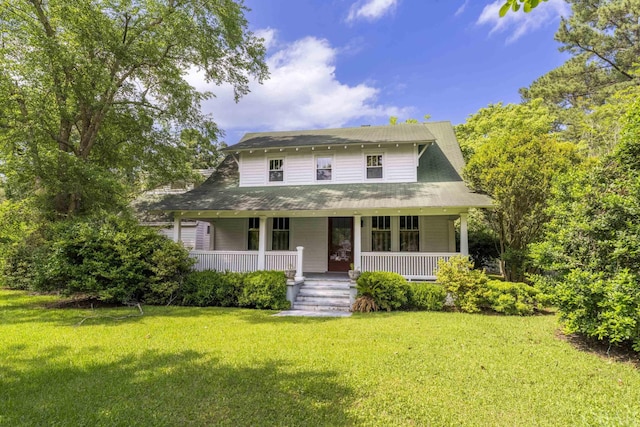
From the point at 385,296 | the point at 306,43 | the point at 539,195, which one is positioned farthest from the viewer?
the point at 306,43

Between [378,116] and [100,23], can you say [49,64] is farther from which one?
[378,116]

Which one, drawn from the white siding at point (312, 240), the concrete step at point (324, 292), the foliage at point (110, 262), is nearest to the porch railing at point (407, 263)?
the concrete step at point (324, 292)

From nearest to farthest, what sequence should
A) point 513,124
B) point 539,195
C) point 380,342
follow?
point 380,342 → point 539,195 → point 513,124

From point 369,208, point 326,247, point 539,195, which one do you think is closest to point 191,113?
point 326,247

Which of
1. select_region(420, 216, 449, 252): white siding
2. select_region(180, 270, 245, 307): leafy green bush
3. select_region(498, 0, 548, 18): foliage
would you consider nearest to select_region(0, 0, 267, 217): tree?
select_region(180, 270, 245, 307): leafy green bush

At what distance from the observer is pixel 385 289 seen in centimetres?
938

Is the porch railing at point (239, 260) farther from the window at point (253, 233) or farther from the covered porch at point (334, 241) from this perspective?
the window at point (253, 233)

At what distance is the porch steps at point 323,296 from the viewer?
9.98m

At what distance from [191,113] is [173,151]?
185cm

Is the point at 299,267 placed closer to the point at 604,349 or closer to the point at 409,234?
the point at 409,234

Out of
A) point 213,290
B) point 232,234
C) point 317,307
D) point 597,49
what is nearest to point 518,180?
point 317,307

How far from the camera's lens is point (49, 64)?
10.3 meters

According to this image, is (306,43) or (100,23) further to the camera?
(306,43)

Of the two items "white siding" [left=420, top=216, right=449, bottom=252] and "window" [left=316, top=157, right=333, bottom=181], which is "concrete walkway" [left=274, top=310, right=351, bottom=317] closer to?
"white siding" [left=420, top=216, right=449, bottom=252]
